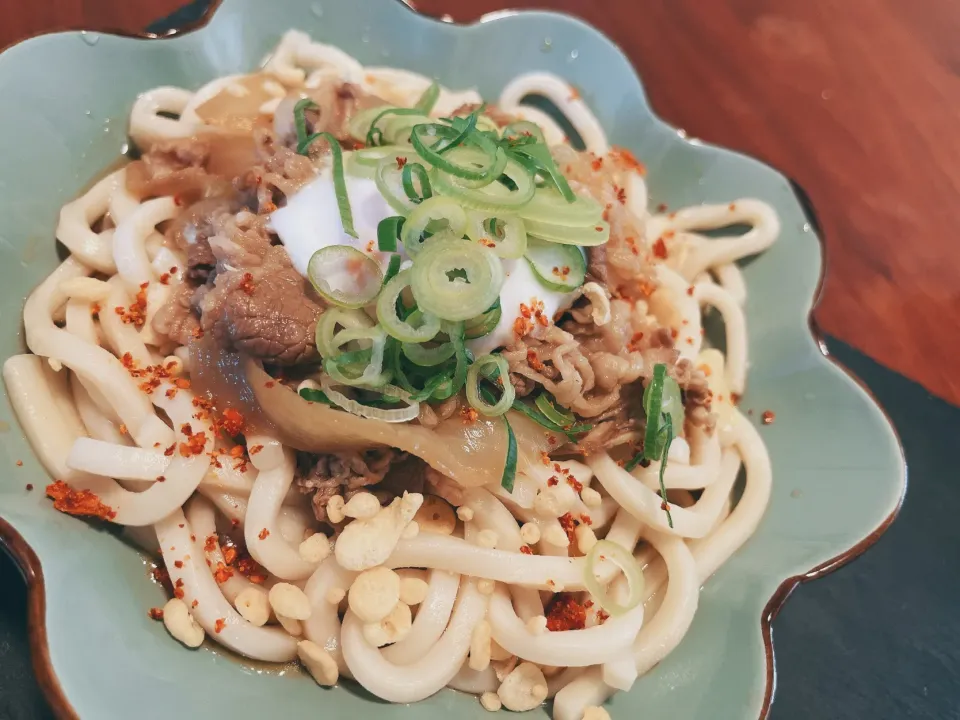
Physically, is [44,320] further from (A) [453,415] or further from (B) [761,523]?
(B) [761,523]

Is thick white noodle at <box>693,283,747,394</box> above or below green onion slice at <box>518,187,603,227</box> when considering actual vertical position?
below

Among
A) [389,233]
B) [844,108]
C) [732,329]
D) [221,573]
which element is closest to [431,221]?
[389,233]

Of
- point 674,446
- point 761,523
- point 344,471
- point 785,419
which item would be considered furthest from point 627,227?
point 344,471

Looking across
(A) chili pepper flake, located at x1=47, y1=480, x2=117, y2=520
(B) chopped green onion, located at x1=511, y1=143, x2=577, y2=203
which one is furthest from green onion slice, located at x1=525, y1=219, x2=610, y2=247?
(A) chili pepper flake, located at x1=47, y1=480, x2=117, y2=520

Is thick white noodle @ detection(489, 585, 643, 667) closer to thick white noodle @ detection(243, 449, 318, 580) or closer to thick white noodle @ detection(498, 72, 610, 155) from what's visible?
thick white noodle @ detection(243, 449, 318, 580)

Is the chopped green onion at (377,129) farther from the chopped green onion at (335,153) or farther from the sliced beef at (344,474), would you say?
the sliced beef at (344,474)
